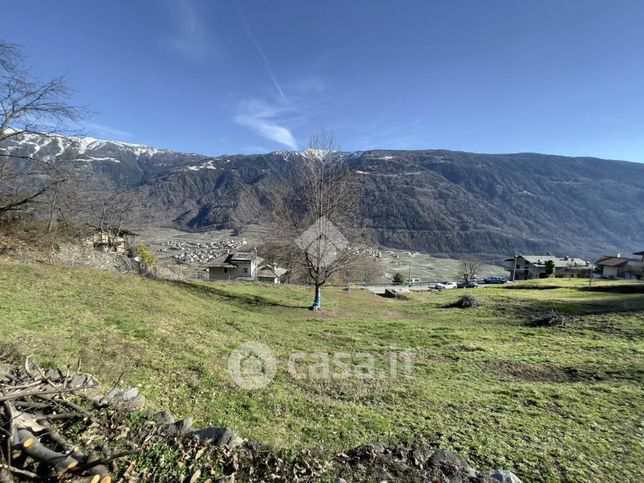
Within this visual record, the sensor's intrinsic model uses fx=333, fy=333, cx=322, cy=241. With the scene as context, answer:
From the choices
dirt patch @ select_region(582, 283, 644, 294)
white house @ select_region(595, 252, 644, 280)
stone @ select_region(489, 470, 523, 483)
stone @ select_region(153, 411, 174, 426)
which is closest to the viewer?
stone @ select_region(489, 470, 523, 483)

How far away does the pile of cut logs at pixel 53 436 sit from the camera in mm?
3207

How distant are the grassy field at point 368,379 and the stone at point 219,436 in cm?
92

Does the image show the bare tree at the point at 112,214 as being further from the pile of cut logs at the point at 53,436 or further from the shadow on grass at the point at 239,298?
the pile of cut logs at the point at 53,436

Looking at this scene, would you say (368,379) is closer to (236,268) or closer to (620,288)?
(620,288)

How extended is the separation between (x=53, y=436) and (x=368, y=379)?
24.5 feet

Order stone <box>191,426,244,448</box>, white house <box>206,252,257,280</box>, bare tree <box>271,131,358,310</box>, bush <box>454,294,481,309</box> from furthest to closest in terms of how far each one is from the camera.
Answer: white house <box>206,252,257,280</box> < bush <box>454,294,481,309</box> < bare tree <box>271,131,358,310</box> < stone <box>191,426,244,448</box>

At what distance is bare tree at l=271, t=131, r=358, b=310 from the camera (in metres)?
22.0

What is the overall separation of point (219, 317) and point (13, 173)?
510 inches

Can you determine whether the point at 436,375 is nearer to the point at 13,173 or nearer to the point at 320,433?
the point at 320,433

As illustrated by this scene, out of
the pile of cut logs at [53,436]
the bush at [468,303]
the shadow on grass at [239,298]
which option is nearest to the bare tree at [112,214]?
the shadow on grass at [239,298]

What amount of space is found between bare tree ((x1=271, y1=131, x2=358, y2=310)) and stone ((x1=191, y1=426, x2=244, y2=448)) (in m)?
17.4

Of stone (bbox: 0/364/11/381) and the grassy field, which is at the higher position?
stone (bbox: 0/364/11/381)

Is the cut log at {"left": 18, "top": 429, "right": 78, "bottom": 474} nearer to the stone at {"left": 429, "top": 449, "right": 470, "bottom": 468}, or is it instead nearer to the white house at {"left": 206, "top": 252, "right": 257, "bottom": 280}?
the stone at {"left": 429, "top": 449, "right": 470, "bottom": 468}

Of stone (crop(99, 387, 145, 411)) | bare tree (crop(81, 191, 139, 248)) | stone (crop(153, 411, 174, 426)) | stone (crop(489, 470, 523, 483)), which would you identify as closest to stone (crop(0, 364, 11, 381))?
stone (crop(99, 387, 145, 411))
